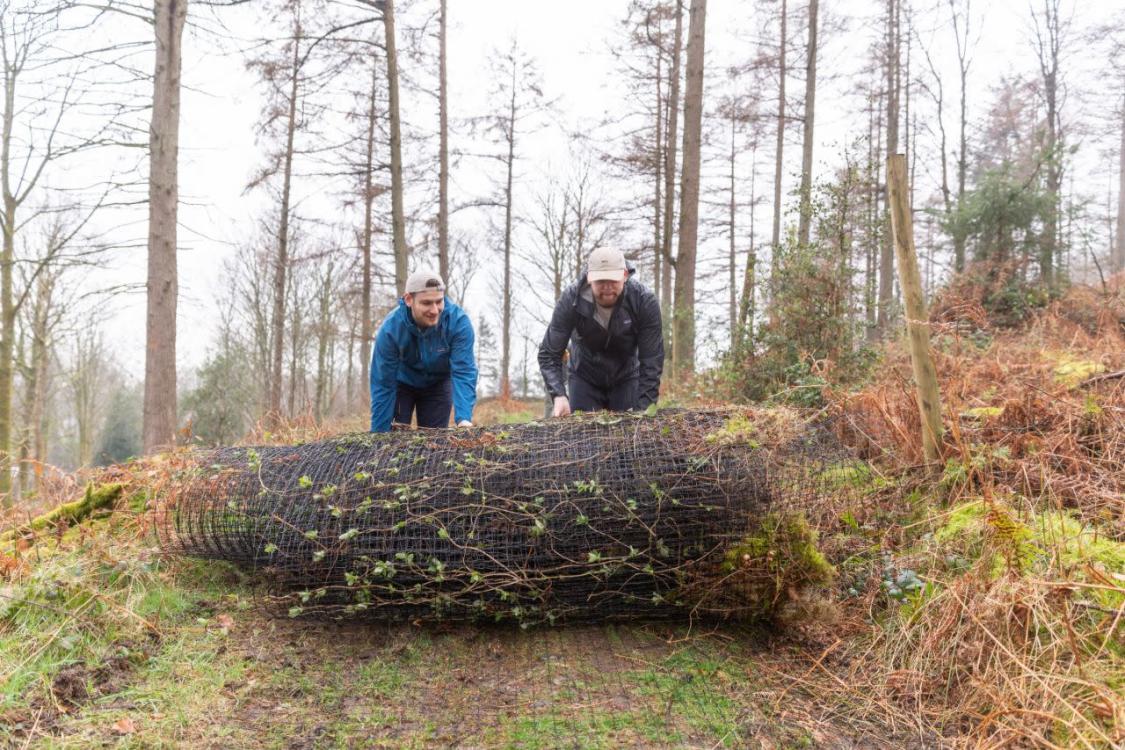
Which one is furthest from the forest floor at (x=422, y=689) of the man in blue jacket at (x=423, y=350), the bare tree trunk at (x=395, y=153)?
the bare tree trunk at (x=395, y=153)

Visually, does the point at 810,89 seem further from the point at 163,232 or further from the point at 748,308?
the point at 163,232

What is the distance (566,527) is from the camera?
2994 mm

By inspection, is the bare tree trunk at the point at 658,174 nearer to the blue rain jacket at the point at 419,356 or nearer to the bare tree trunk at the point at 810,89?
the bare tree trunk at the point at 810,89

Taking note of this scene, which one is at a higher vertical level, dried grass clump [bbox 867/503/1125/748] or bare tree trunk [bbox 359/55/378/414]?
bare tree trunk [bbox 359/55/378/414]

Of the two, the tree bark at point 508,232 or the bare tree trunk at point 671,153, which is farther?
the tree bark at point 508,232

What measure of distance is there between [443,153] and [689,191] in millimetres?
5921

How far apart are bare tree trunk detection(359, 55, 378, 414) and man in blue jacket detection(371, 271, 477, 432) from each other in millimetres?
7205

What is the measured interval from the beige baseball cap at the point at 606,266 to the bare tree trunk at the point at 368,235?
8098mm

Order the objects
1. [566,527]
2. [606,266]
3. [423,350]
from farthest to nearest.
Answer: [423,350] < [606,266] < [566,527]

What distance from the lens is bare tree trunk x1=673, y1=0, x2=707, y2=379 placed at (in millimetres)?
10000

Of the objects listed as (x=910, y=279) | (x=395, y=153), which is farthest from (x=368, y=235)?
(x=910, y=279)

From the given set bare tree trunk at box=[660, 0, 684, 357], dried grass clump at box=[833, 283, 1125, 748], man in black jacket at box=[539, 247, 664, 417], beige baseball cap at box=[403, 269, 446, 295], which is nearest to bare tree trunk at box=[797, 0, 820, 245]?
bare tree trunk at box=[660, 0, 684, 357]

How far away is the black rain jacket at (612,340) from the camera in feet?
14.9

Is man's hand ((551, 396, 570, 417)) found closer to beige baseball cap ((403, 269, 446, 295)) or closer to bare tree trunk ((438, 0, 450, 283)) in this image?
beige baseball cap ((403, 269, 446, 295))
